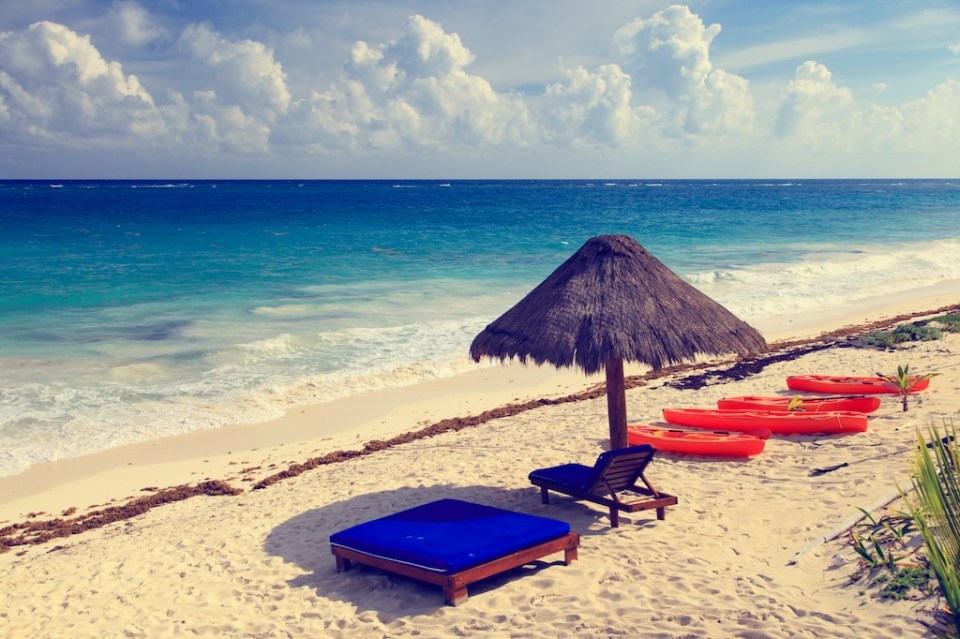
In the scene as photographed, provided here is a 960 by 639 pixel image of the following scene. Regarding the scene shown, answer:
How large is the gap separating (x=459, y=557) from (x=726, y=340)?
356 cm

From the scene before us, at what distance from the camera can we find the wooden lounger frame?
19.5 ft

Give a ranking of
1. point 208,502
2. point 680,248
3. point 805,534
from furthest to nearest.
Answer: point 680,248 < point 208,502 < point 805,534

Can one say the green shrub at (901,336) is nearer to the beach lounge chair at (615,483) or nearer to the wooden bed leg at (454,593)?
the beach lounge chair at (615,483)

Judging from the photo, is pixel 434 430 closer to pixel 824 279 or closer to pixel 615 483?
pixel 615 483

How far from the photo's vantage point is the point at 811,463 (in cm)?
871

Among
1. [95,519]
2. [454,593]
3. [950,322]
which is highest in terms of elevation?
[950,322]

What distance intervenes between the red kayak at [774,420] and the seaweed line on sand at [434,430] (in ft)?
8.98

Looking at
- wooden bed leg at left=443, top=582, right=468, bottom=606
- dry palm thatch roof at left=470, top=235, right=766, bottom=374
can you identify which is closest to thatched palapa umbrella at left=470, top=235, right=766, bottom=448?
dry palm thatch roof at left=470, top=235, right=766, bottom=374

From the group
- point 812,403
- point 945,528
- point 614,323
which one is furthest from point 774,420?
point 945,528

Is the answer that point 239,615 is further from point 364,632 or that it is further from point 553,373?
point 553,373

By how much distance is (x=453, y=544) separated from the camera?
20.6ft

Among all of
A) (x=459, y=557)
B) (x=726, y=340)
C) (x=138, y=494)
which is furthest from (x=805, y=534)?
(x=138, y=494)

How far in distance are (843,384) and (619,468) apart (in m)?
5.68

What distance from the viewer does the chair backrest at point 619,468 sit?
24.1 ft
